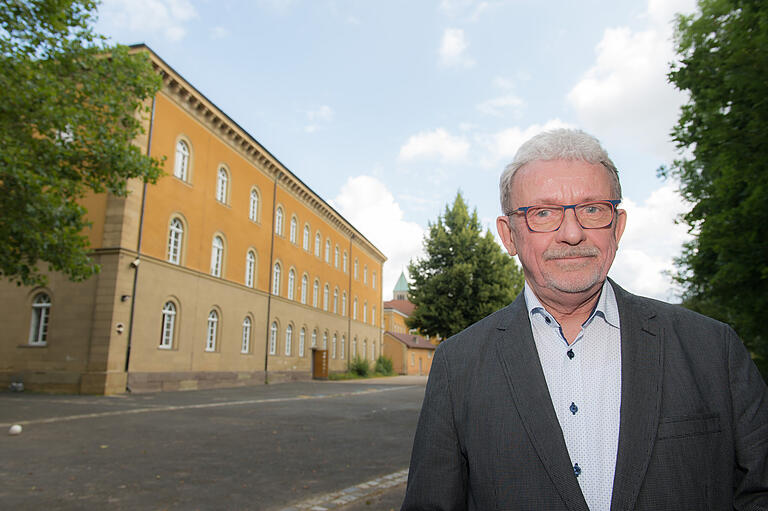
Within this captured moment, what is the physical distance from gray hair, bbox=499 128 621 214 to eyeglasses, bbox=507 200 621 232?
102 millimetres

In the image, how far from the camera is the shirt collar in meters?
1.92

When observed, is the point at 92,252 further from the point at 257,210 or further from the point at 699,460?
the point at 699,460

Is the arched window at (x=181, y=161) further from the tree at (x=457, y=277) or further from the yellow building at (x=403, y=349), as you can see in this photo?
the yellow building at (x=403, y=349)

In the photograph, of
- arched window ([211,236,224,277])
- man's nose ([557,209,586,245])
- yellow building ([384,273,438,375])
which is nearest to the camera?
man's nose ([557,209,586,245])

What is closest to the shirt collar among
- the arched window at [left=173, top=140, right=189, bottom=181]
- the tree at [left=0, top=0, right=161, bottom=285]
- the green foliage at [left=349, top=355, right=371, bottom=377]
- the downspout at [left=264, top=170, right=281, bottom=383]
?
the tree at [left=0, top=0, right=161, bottom=285]

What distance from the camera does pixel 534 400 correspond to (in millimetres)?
1779

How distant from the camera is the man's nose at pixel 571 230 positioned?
188 centimetres

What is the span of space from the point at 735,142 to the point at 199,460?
11057mm

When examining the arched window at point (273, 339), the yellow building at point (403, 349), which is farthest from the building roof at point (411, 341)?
the arched window at point (273, 339)

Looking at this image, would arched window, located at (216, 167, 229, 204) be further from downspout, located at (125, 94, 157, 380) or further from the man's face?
the man's face

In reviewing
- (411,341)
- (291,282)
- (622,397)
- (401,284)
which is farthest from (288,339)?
(401,284)

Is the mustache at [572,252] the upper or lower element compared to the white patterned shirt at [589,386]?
upper

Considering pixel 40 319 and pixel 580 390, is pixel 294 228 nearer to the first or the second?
pixel 40 319

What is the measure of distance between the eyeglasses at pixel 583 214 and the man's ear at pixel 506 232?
196 millimetres
